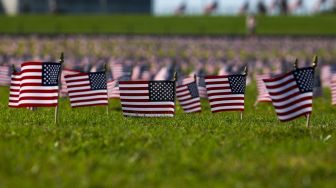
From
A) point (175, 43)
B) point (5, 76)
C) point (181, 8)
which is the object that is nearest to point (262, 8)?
point (181, 8)

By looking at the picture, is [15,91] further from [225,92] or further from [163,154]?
[163,154]

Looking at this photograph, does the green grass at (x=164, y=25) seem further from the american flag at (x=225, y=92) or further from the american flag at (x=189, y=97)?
the american flag at (x=225, y=92)

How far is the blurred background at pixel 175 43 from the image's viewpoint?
2251 inches

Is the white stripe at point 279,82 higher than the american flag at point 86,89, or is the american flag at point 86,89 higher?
the white stripe at point 279,82

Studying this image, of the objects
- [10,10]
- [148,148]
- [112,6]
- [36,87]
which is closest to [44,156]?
[148,148]

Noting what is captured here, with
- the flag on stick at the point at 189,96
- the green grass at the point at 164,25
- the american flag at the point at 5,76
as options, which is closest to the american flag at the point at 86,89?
the flag on stick at the point at 189,96

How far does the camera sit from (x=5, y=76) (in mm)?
35250

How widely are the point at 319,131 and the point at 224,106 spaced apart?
3.80m

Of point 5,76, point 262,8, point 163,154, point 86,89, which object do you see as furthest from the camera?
point 262,8

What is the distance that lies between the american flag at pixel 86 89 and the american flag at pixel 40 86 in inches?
86.4

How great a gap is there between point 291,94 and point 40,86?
557 cm

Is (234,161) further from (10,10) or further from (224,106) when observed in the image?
(10,10)

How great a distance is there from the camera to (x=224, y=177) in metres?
15.0

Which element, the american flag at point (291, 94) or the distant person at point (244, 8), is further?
the distant person at point (244, 8)
